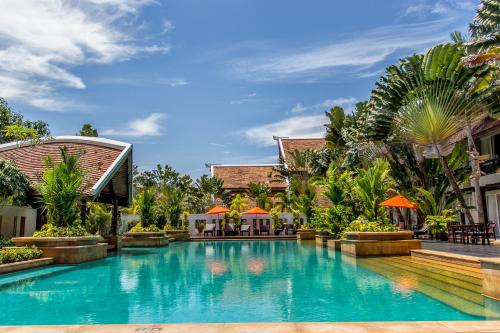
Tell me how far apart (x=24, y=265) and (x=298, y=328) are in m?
9.65

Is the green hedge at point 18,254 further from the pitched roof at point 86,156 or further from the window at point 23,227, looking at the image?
the window at point 23,227

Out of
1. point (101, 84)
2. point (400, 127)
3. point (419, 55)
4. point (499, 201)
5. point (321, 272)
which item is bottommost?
point (321, 272)

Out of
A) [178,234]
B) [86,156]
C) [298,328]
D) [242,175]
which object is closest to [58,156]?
[86,156]

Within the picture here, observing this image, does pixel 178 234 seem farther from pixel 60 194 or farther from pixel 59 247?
pixel 59 247

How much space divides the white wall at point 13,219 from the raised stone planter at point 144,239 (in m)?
5.19

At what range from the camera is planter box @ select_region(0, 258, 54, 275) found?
10.4 m

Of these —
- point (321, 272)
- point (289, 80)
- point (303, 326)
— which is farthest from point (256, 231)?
point (303, 326)

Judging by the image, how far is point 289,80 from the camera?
61.7 feet

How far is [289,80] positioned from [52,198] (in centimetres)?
1084

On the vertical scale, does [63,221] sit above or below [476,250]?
above

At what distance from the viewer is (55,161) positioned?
1880 centimetres

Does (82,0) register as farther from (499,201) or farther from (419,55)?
(499,201)

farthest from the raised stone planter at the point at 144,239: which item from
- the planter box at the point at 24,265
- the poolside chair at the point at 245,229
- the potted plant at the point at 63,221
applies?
the planter box at the point at 24,265

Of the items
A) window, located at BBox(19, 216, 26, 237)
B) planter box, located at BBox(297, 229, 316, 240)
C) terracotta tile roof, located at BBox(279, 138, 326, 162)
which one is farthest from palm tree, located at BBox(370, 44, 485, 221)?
terracotta tile roof, located at BBox(279, 138, 326, 162)
